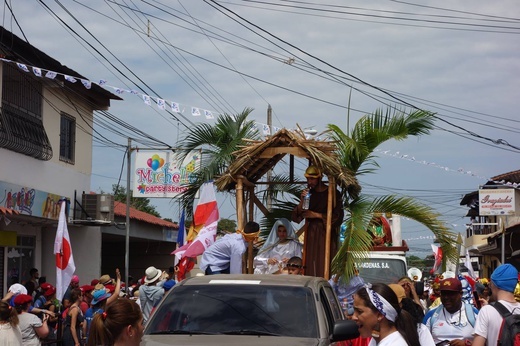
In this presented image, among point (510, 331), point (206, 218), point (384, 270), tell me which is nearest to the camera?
point (510, 331)

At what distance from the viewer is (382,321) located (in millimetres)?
5078

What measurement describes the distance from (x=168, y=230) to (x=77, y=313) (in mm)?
21673

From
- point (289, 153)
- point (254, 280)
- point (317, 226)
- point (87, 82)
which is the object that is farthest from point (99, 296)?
point (87, 82)

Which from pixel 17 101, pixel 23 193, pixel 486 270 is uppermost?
pixel 17 101

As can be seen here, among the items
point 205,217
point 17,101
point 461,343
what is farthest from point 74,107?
point 461,343

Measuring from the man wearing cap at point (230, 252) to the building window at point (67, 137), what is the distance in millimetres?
12051

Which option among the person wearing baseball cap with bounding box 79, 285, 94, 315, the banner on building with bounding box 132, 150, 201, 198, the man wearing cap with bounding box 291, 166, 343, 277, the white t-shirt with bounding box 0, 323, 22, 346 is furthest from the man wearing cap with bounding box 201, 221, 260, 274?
the banner on building with bounding box 132, 150, 201, 198

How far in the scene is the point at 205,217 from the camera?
14.0 meters

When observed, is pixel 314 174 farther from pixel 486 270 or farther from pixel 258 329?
pixel 486 270

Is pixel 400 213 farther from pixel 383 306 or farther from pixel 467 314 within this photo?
pixel 383 306

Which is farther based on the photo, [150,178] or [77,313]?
[150,178]

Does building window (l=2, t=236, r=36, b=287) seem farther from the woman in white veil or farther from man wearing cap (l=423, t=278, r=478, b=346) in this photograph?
man wearing cap (l=423, t=278, r=478, b=346)

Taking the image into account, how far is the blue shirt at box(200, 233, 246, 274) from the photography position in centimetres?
1141

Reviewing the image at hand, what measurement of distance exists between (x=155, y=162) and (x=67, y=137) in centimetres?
392
